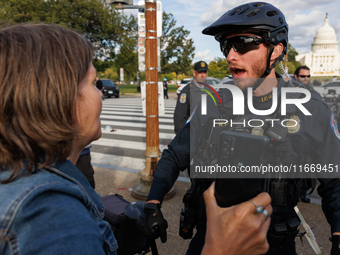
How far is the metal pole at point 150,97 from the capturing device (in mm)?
3783

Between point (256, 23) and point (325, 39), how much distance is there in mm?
121387

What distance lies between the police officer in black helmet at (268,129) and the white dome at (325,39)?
121 metres

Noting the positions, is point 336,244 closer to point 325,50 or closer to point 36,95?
point 36,95

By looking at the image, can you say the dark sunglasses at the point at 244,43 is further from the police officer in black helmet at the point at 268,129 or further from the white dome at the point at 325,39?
the white dome at the point at 325,39

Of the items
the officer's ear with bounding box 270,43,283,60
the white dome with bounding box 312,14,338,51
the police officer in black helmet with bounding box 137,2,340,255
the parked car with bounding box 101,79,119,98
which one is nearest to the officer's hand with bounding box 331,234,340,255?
the police officer in black helmet with bounding box 137,2,340,255

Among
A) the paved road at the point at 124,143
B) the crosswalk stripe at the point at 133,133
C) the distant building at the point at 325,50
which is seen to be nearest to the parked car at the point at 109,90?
the paved road at the point at 124,143

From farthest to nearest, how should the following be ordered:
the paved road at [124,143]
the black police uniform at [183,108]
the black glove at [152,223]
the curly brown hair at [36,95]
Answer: the paved road at [124,143], the black police uniform at [183,108], the black glove at [152,223], the curly brown hair at [36,95]

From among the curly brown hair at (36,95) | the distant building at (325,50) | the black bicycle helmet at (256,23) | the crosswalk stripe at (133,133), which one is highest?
the distant building at (325,50)

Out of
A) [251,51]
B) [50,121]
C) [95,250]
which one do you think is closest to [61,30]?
[50,121]

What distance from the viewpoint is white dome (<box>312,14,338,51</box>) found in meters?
100

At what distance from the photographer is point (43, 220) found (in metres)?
0.68

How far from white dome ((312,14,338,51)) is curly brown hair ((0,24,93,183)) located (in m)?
122

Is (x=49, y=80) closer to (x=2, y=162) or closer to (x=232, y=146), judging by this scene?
(x=2, y=162)

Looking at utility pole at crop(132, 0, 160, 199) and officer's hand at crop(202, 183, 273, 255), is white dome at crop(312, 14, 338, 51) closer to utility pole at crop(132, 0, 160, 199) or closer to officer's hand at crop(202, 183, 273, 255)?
utility pole at crop(132, 0, 160, 199)
